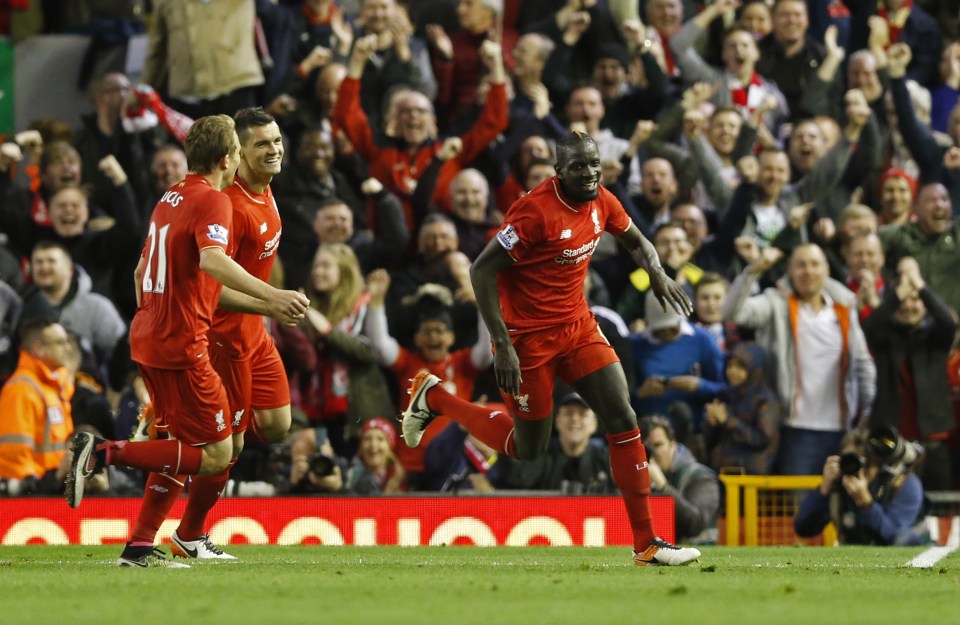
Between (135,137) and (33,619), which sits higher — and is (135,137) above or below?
above

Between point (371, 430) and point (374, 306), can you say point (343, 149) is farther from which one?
point (371, 430)

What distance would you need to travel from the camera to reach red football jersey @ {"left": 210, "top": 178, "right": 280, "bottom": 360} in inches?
348

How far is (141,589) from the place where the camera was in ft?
23.3

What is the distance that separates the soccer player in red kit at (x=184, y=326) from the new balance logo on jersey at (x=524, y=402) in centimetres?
171

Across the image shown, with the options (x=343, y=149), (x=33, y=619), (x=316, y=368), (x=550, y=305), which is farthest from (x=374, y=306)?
(x=33, y=619)

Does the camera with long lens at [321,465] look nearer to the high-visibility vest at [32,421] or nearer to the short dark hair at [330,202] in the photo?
the high-visibility vest at [32,421]

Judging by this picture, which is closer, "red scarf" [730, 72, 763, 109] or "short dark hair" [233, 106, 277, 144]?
"short dark hair" [233, 106, 277, 144]

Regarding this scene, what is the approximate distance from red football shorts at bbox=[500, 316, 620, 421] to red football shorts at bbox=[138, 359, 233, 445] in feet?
5.62

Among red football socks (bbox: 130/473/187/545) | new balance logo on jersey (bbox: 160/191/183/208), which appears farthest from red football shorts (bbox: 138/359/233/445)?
new balance logo on jersey (bbox: 160/191/183/208)

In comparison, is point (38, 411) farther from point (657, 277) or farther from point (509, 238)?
point (657, 277)

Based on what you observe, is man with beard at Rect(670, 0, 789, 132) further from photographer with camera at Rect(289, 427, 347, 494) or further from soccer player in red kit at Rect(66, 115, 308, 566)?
soccer player in red kit at Rect(66, 115, 308, 566)

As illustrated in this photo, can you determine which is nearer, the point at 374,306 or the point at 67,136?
the point at 374,306

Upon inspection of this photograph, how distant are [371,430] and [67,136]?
13.2 feet

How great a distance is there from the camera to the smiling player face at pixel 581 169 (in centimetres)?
885
